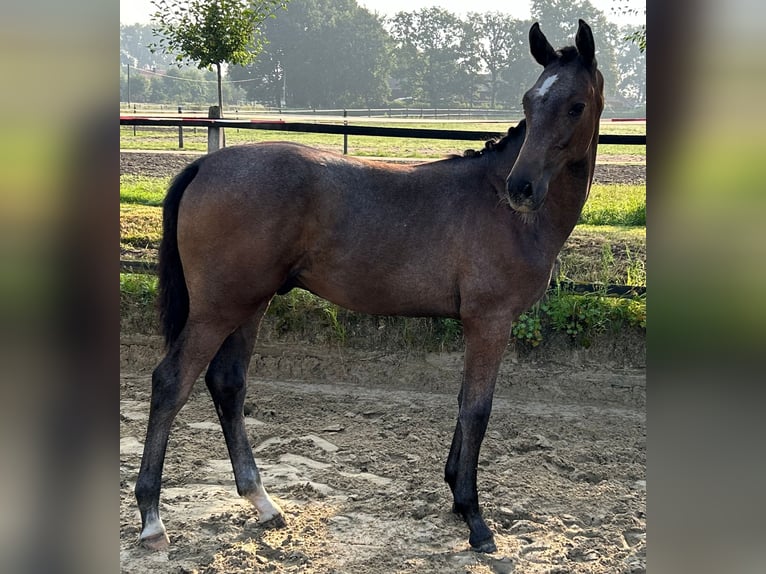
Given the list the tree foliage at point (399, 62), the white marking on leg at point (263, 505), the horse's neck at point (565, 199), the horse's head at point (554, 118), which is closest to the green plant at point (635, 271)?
the horse's neck at point (565, 199)

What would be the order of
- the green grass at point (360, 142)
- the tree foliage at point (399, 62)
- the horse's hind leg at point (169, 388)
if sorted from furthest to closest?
the tree foliage at point (399, 62) → the green grass at point (360, 142) → the horse's hind leg at point (169, 388)

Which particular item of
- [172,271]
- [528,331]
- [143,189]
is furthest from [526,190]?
[143,189]

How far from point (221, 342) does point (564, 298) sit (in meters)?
2.95

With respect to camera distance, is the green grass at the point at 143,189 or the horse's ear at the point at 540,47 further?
the green grass at the point at 143,189

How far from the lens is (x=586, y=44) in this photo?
303 cm

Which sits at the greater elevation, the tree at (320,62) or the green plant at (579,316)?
the tree at (320,62)

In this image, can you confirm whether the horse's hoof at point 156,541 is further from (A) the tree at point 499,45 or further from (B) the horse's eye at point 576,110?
(A) the tree at point 499,45

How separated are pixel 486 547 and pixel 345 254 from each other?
148 centimetres

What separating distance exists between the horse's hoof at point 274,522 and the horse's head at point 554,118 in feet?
5.94

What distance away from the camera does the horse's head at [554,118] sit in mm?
2992

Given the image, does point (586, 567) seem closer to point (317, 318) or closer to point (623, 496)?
point (623, 496)

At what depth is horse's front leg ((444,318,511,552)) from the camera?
338cm
